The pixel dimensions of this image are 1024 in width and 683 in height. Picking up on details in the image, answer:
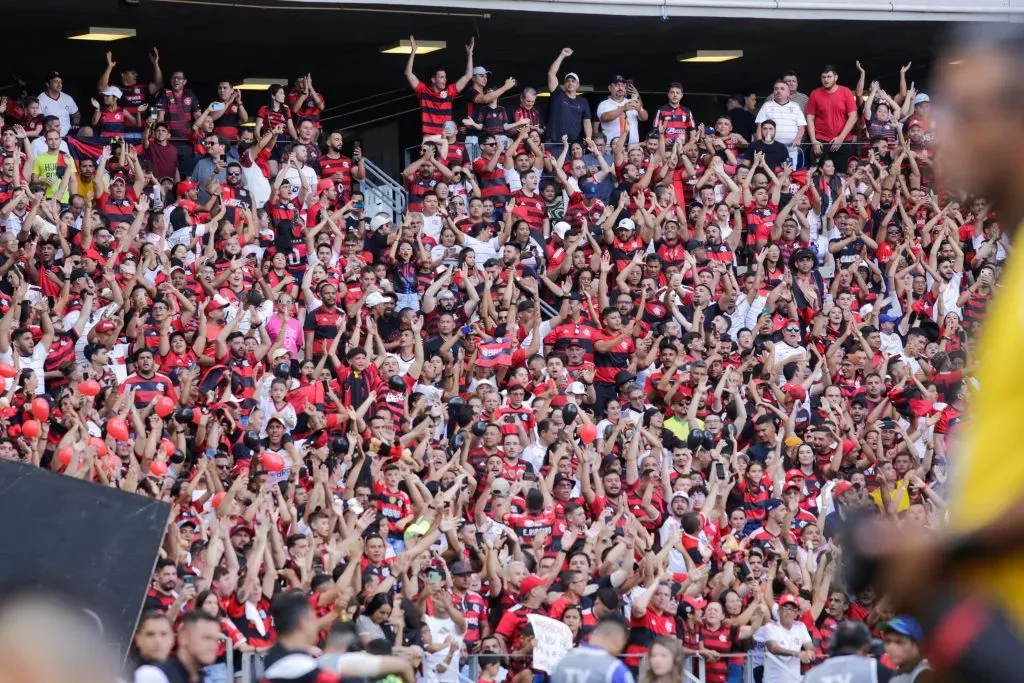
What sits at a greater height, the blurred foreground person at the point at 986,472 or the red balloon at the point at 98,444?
the blurred foreground person at the point at 986,472

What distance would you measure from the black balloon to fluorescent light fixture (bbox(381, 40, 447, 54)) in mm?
7828

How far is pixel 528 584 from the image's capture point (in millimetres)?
12789

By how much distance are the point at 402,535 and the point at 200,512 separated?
1614 millimetres

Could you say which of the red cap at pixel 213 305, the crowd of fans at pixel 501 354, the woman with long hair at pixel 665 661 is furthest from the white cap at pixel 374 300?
the woman with long hair at pixel 665 661

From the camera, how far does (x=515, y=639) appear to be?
12.5 m

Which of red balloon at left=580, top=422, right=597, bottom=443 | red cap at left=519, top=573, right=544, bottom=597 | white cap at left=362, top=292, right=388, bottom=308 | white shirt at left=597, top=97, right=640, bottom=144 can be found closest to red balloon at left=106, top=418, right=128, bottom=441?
red cap at left=519, top=573, right=544, bottom=597

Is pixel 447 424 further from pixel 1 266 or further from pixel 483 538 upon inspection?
pixel 1 266

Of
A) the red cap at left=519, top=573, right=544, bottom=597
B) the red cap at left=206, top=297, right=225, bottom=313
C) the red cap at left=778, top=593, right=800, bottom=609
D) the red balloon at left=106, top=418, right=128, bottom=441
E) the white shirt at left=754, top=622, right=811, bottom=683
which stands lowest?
the white shirt at left=754, top=622, right=811, bottom=683

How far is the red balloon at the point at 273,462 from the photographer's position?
43.8 ft

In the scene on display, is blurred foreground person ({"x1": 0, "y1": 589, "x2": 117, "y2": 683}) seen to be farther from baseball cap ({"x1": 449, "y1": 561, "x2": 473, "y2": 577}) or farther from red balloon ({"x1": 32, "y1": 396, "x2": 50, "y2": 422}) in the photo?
red balloon ({"x1": 32, "y1": 396, "x2": 50, "y2": 422})

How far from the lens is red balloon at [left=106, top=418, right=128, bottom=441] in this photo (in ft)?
42.5

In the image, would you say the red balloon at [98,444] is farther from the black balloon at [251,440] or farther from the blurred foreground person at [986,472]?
the blurred foreground person at [986,472]

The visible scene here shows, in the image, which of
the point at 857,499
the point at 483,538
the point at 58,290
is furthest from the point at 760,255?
the point at 58,290

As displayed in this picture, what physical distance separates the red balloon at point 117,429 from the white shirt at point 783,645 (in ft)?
17.2
